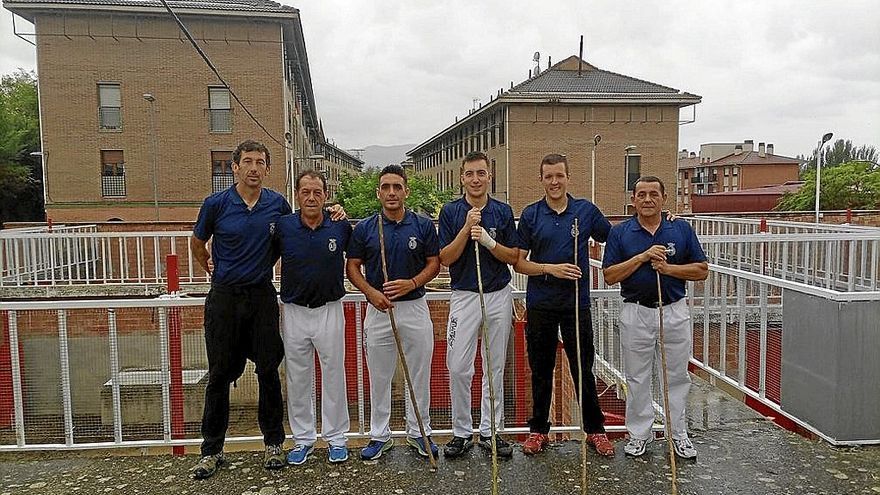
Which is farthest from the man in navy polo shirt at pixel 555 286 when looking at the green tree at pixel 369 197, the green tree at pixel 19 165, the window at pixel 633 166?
the green tree at pixel 19 165

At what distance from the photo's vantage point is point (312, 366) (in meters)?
3.60

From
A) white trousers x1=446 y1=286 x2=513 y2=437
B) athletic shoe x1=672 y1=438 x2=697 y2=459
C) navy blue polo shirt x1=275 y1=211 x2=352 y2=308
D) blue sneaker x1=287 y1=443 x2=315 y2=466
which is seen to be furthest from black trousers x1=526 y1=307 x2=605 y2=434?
blue sneaker x1=287 y1=443 x2=315 y2=466

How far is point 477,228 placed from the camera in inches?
131

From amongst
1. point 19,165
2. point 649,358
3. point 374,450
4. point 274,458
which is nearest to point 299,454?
point 274,458

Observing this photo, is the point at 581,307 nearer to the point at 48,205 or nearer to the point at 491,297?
the point at 491,297

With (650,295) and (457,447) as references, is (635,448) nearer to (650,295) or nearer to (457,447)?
(650,295)

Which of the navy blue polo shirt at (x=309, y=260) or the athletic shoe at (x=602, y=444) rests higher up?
the navy blue polo shirt at (x=309, y=260)

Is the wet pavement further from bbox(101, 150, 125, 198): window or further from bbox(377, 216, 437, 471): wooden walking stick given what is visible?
bbox(101, 150, 125, 198): window

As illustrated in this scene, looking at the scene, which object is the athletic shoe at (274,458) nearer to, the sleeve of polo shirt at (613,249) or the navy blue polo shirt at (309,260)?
Answer: the navy blue polo shirt at (309,260)

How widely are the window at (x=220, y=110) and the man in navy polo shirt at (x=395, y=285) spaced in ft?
66.8

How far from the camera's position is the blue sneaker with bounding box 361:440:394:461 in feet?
11.8

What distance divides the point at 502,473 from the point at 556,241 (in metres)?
1.25

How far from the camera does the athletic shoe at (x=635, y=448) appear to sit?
11.7ft

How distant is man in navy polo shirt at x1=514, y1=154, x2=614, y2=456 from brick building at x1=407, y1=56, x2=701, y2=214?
24.2 m
